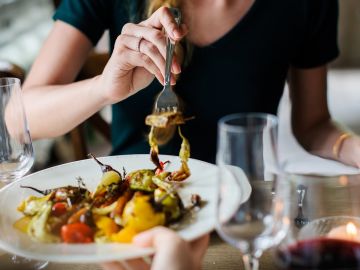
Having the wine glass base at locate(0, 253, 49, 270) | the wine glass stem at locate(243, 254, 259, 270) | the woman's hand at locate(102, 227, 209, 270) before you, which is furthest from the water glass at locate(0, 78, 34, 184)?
the wine glass stem at locate(243, 254, 259, 270)

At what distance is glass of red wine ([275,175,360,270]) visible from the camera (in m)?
0.66

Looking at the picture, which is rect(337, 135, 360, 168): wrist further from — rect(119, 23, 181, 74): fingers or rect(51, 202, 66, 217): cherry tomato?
rect(51, 202, 66, 217): cherry tomato

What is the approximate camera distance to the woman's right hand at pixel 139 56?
1.03 metres

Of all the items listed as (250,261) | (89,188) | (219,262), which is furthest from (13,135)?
(250,261)

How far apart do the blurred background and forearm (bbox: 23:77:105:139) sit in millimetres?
776

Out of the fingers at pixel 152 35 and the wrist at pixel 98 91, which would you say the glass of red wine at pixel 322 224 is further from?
the wrist at pixel 98 91

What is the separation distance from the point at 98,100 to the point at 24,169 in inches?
9.6

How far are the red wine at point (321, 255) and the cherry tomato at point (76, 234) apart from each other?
25cm

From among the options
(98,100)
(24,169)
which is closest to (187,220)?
(24,169)

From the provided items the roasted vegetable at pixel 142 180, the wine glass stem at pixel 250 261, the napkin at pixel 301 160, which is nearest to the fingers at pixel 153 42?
the roasted vegetable at pixel 142 180

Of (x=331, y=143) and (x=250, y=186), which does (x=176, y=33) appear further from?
(x=331, y=143)

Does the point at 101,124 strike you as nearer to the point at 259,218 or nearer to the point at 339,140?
the point at 339,140

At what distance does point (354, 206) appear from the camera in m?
0.77

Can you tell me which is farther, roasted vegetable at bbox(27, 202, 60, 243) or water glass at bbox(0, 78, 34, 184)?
water glass at bbox(0, 78, 34, 184)
